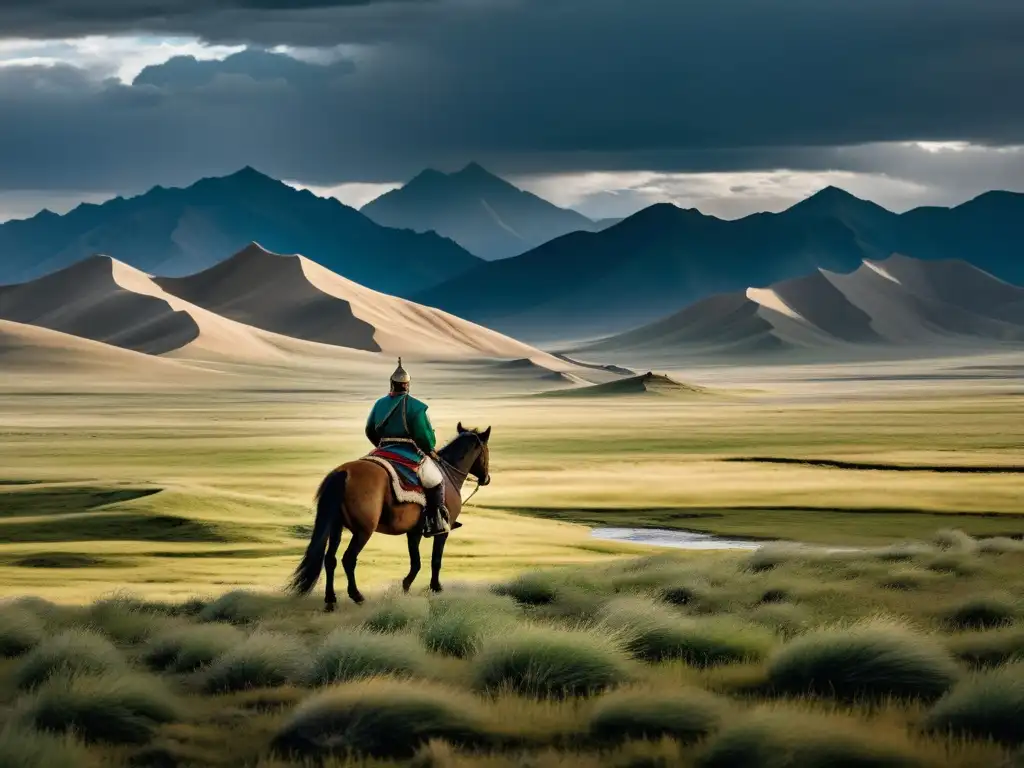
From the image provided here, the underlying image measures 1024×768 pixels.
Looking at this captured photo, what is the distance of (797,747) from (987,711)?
1824 mm

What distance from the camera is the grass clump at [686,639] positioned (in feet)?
45.6

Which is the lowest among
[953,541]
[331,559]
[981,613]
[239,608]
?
[953,541]

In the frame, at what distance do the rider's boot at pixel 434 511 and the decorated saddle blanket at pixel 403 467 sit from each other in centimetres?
16

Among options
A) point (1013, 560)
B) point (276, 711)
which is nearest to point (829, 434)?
point (1013, 560)

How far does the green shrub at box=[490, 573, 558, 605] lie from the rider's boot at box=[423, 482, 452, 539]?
1.28m

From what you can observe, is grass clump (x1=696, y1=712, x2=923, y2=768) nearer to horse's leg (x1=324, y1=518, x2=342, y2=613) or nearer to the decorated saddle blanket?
horse's leg (x1=324, y1=518, x2=342, y2=613)

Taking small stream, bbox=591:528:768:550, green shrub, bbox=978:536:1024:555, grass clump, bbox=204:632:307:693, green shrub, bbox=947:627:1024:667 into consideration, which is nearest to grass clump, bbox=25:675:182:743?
grass clump, bbox=204:632:307:693

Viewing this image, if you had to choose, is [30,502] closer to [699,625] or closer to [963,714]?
[699,625]

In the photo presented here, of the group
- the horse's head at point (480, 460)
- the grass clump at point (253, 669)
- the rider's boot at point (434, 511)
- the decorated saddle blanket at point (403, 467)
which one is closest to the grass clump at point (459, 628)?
the grass clump at point (253, 669)

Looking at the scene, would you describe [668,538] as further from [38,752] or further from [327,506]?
[38,752]

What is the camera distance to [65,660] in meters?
12.3

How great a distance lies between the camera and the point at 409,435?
1791cm

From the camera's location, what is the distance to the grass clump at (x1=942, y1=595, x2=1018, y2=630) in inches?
640

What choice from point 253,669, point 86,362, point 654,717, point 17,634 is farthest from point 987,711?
point 86,362
